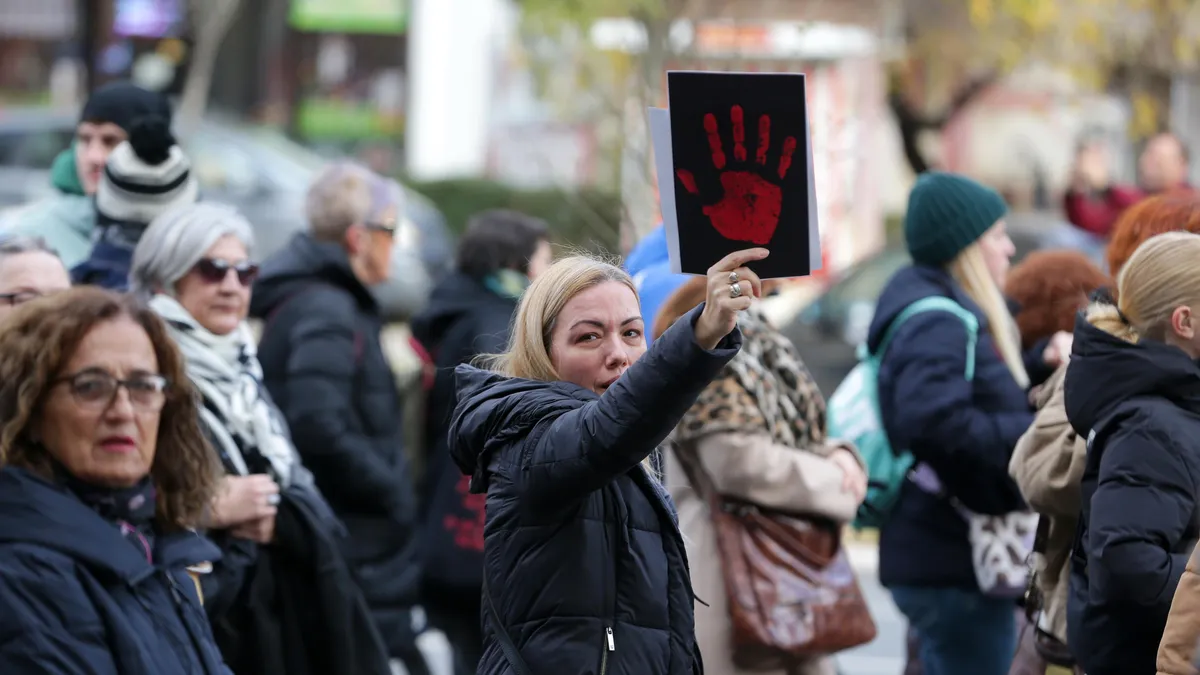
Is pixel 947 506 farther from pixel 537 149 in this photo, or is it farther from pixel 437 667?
pixel 537 149

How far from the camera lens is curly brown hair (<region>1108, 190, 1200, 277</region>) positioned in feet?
17.3

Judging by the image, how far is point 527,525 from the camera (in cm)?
392

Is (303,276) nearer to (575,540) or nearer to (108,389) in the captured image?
(108,389)

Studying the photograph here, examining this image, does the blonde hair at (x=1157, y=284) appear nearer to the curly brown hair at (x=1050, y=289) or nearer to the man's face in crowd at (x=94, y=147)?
the curly brown hair at (x=1050, y=289)

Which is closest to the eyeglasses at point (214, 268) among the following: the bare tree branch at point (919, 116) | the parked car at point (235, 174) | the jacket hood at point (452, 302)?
the jacket hood at point (452, 302)

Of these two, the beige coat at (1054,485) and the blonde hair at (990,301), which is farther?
the blonde hair at (990,301)

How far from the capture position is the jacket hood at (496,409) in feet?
12.9

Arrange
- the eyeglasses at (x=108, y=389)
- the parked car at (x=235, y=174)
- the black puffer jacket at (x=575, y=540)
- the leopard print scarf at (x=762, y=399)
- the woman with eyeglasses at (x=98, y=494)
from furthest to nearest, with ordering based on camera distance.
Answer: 1. the parked car at (x=235, y=174)
2. the leopard print scarf at (x=762, y=399)
3. the eyeglasses at (x=108, y=389)
4. the woman with eyeglasses at (x=98, y=494)
5. the black puffer jacket at (x=575, y=540)

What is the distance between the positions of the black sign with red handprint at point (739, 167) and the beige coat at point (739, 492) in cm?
166

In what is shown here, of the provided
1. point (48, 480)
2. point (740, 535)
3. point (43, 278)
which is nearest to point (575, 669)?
point (48, 480)

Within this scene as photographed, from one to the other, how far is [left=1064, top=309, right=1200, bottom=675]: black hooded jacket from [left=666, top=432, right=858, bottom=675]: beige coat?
1046mm

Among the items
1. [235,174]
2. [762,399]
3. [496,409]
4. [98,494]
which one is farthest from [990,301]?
[235,174]

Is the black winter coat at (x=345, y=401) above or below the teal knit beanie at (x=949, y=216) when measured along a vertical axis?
below

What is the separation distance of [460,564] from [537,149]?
20.4 m
